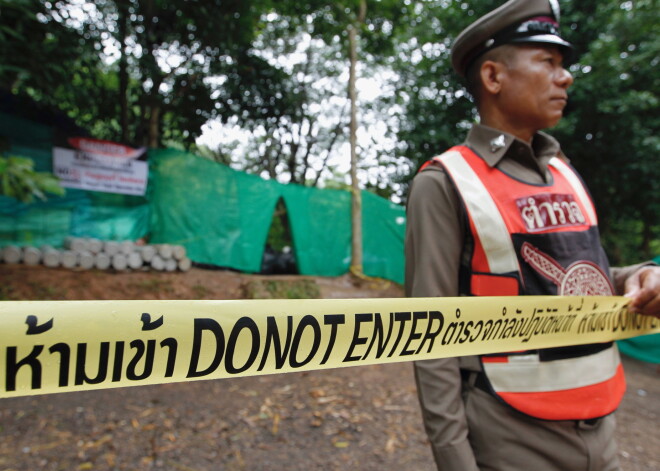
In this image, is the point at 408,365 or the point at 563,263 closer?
the point at 563,263

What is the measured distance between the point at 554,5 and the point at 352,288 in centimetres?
645

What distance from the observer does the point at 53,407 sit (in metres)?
3.19

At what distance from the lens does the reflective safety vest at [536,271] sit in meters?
1.02

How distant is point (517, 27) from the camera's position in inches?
50.3

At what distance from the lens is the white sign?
555 cm

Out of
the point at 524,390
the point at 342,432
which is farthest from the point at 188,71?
the point at 524,390

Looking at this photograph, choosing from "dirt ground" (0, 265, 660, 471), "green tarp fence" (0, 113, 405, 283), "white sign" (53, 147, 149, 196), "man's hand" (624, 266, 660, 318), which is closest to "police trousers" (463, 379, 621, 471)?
"man's hand" (624, 266, 660, 318)

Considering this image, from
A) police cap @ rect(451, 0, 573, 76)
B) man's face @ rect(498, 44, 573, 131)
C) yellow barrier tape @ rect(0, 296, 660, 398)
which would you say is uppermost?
police cap @ rect(451, 0, 573, 76)

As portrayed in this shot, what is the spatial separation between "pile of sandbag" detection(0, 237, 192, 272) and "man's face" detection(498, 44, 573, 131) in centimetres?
567

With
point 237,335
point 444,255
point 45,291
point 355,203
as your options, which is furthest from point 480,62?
point 355,203

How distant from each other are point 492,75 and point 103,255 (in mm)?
5729

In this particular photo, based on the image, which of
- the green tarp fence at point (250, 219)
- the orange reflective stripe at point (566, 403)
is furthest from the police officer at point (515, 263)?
the green tarp fence at point (250, 219)

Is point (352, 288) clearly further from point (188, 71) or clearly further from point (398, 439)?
point (188, 71)

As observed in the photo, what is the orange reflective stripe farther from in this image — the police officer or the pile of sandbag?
the pile of sandbag
